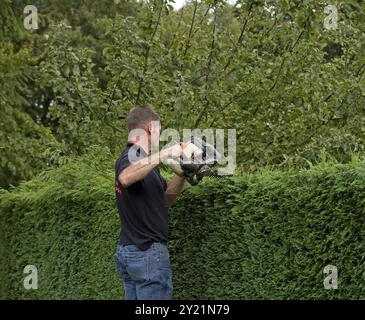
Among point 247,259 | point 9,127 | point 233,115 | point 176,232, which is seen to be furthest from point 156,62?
point 9,127

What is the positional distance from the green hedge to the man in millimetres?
683

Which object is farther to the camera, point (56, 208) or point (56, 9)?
point (56, 9)

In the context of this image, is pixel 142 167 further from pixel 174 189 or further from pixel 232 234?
pixel 232 234

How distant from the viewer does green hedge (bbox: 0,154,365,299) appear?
6.06 metres

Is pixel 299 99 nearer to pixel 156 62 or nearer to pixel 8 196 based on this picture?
pixel 156 62

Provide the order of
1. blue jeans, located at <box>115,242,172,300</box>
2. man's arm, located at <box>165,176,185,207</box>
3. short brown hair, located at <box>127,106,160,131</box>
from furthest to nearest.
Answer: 1. man's arm, located at <box>165,176,185,207</box>
2. short brown hair, located at <box>127,106,160,131</box>
3. blue jeans, located at <box>115,242,172,300</box>

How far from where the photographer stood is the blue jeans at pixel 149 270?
6672mm

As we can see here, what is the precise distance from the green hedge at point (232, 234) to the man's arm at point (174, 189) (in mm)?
391
